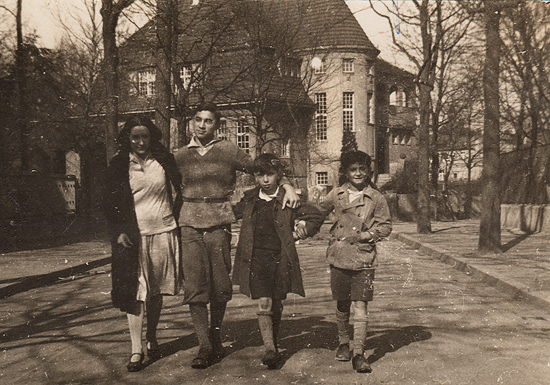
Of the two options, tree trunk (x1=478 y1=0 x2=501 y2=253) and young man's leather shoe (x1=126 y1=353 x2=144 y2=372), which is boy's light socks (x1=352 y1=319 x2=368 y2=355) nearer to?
young man's leather shoe (x1=126 y1=353 x2=144 y2=372)

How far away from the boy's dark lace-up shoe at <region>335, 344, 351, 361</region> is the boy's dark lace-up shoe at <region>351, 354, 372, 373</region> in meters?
0.26

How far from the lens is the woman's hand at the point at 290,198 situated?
486 centimetres

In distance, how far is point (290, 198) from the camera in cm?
491

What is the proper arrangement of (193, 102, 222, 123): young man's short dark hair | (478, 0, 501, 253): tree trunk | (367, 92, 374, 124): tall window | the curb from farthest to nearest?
1. (367, 92, 374, 124): tall window
2. (478, 0, 501, 253): tree trunk
3. the curb
4. (193, 102, 222, 123): young man's short dark hair

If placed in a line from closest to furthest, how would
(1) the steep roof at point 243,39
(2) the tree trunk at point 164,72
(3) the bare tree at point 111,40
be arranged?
1. (3) the bare tree at point 111,40
2. (2) the tree trunk at point 164,72
3. (1) the steep roof at point 243,39

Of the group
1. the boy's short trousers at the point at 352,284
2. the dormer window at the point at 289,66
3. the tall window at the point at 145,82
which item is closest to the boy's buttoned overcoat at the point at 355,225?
the boy's short trousers at the point at 352,284

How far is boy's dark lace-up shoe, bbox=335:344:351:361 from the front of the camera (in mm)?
4886

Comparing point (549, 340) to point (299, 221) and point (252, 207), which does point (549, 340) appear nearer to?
point (299, 221)

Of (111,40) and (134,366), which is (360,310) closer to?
(134,366)

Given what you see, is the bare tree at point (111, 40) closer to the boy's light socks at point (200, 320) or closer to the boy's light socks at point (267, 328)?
the boy's light socks at point (200, 320)

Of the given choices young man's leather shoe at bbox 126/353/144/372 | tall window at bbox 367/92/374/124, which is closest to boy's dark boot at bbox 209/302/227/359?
young man's leather shoe at bbox 126/353/144/372

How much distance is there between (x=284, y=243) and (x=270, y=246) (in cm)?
11

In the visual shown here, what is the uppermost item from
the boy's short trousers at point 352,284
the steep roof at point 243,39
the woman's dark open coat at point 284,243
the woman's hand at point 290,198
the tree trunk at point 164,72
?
the steep roof at point 243,39

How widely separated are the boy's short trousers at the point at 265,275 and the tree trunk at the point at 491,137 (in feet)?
28.7
